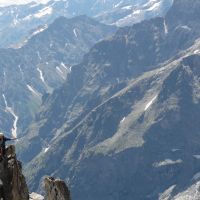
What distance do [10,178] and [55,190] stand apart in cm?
580

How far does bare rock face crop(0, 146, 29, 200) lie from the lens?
132 feet

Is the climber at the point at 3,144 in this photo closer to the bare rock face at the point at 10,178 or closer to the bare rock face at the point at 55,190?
the bare rock face at the point at 10,178

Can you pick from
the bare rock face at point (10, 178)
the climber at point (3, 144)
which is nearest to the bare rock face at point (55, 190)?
the bare rock face at point (10, 178)

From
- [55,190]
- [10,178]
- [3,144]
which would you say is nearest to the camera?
[3,144]

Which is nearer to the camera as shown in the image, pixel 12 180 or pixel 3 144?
pixel 3 144

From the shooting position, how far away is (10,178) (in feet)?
133

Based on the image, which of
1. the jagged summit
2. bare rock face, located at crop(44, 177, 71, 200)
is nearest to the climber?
the jagged summit

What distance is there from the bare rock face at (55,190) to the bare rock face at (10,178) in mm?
3366

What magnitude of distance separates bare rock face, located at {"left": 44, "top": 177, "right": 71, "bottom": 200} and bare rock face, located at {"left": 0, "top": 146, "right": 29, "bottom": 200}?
11.0 feet

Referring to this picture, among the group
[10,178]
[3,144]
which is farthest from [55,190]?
[3,144]

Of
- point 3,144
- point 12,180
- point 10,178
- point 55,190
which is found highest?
point 3,144

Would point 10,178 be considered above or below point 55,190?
above

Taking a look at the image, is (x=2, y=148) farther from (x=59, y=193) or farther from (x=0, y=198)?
(x=59, y=193)

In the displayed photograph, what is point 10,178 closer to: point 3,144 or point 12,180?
point 12,180
